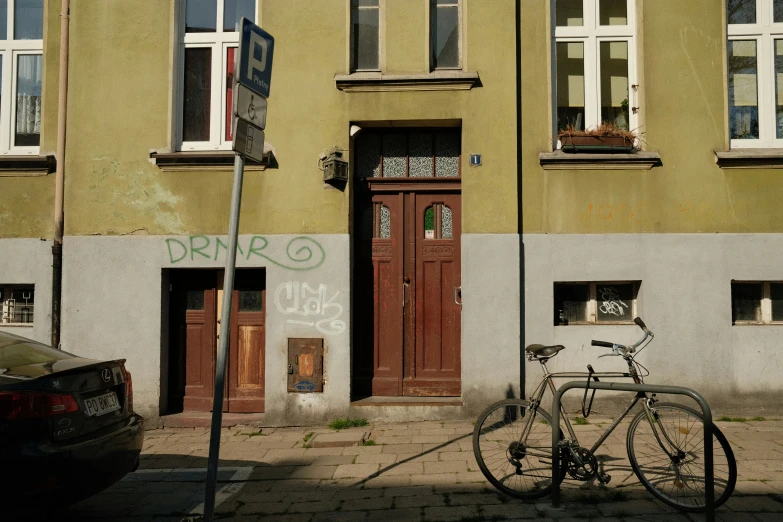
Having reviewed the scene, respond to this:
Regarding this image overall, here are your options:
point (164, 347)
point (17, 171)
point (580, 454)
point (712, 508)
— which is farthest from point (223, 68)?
point (712, 508)

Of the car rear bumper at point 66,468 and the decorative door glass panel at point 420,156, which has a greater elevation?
the decorative door glass panel at point 420,156

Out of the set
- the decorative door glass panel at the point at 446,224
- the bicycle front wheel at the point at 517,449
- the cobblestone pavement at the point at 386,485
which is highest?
the decorative door glass panel at the point at 446,224

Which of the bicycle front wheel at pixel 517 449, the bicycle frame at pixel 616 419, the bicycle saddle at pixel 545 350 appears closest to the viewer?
the bicycle frame at pixel 616 419

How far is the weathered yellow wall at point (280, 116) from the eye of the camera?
25.3 feet

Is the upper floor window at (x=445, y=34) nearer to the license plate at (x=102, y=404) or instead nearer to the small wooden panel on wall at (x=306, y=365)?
the small wooden panel on wall at (x=306, y=365)

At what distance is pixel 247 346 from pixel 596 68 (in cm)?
558

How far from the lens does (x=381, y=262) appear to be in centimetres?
812

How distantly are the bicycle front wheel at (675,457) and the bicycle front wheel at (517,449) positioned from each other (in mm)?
650

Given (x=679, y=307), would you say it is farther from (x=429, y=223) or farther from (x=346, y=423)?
(x=346, y=423)

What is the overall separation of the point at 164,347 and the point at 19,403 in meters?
3.96

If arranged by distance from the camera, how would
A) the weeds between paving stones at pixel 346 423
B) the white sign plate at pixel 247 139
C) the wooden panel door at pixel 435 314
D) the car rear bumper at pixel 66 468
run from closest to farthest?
the car rear bumper at pixel 66 468
the white sign plate at pixel 247 139
the weeds between paving stones at pixel 346 423
the wooden panel door at pixel 435 314

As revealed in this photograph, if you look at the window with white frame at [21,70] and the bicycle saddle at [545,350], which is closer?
the bicycle saddle at [545,350]

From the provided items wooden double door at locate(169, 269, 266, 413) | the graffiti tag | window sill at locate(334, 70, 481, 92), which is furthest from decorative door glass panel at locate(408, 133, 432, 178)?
wooden double door at locate(169, 269, 266, 413)

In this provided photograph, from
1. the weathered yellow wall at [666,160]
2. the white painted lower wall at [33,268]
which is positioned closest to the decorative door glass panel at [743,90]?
the weathered yellow wall at [666,160]
